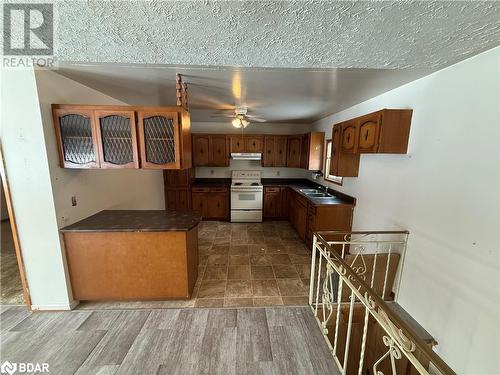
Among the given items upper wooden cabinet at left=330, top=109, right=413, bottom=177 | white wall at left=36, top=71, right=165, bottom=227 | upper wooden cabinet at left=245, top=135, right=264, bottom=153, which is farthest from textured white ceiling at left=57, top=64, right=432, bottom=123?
upper wooden cabinet at left=245, top=135, right=264, bottom=153

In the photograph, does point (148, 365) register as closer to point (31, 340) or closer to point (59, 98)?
point (31, 340)

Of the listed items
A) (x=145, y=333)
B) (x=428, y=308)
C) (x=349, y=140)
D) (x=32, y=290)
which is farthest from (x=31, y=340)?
(x=349, y=140)

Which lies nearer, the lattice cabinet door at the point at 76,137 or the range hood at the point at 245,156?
the lattice cabinet door at the point at 76,137

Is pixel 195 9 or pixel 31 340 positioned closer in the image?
pixel 195 9

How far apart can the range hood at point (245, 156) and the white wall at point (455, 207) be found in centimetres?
305

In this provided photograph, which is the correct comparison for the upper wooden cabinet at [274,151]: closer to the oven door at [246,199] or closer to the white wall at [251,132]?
the white wall at [251,132]

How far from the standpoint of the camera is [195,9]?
0.95 m

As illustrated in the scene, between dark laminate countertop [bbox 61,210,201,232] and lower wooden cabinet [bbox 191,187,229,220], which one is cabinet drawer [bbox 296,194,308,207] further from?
dark laminate countertop [bbox 61,210,201,232]

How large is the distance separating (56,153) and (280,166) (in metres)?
4.34

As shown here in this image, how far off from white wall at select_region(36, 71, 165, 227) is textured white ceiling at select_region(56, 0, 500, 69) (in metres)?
0.68

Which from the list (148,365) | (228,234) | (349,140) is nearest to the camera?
(148,365)

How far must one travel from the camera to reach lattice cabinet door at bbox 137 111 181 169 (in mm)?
2092
